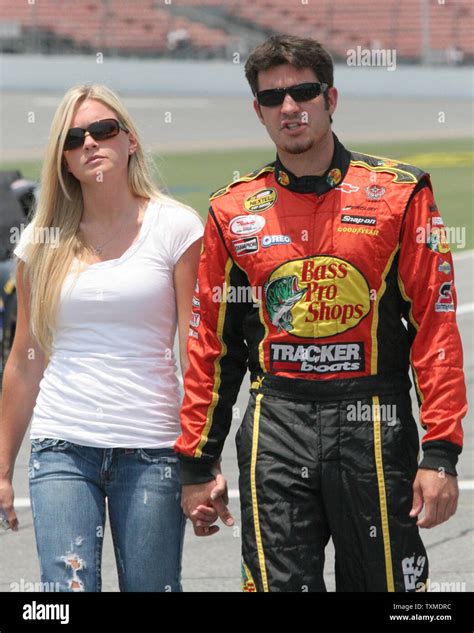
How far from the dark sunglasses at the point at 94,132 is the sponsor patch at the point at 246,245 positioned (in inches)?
23.8

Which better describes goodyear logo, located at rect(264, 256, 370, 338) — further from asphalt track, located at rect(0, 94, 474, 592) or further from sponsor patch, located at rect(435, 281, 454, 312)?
asphalt track, located at rect(0, 94, 474, 592)

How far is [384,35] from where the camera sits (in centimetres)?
4422

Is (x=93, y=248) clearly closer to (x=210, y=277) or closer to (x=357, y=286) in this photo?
(x=210, y=277)

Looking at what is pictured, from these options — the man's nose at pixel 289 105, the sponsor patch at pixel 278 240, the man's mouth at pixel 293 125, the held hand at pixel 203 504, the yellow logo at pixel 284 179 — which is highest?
the man's nose at pixel 289 105


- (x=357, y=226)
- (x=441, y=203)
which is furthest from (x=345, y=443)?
(x=441, y=203)

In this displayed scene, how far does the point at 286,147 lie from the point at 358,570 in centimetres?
124

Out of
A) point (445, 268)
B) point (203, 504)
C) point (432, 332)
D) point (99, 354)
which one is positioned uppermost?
point (445, 268)

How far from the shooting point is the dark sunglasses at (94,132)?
13.2ft

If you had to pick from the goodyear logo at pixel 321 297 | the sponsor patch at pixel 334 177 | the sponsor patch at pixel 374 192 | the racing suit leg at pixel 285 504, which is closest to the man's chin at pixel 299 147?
the sponsor patch at pixel 334 177

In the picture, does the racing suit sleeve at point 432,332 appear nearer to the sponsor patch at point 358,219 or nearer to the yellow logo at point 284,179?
the sponsor patch at point 358,219

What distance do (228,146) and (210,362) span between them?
95.3 feet

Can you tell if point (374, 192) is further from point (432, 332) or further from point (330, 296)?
point (432, 332)

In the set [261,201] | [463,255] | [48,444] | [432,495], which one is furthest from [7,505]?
[463,255]

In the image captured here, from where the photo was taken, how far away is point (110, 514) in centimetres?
385
